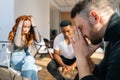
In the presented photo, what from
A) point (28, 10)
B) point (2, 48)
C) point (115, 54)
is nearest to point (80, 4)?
point (115, 54)

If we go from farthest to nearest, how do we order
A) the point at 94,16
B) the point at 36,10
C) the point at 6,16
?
the point at 36,10
the point at 6,16
the point at 94,16

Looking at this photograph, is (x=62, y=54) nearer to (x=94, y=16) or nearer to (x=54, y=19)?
(x=94, y=16)

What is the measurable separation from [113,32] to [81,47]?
0.67 feet

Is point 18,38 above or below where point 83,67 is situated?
below

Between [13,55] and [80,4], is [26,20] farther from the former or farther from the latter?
[80,4]

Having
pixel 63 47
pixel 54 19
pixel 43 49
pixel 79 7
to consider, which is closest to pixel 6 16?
pixel 63 47

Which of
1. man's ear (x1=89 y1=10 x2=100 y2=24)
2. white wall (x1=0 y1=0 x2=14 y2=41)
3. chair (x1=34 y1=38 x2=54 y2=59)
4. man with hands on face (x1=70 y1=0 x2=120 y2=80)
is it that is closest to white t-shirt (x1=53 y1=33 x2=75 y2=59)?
chair (x1=34 y1=38 x2=54 y2=59)

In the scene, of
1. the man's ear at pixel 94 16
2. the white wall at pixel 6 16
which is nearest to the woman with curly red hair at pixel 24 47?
the white wall at pixel 6 16

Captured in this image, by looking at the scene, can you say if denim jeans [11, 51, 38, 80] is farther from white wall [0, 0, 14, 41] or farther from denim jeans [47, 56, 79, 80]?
white wall [0, 0, 14, 41]

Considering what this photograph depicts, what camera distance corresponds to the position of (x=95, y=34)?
3.48 ft

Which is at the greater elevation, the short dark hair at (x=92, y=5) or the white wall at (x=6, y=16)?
the short dark hair at (x=92, y=5)

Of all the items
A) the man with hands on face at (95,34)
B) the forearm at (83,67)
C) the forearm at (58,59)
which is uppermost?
the man with hands on face at (95,34)

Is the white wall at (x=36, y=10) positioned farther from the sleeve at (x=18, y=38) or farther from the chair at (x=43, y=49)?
the sleeve at (x=18, y=38)

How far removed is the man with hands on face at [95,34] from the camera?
3.16 ft
